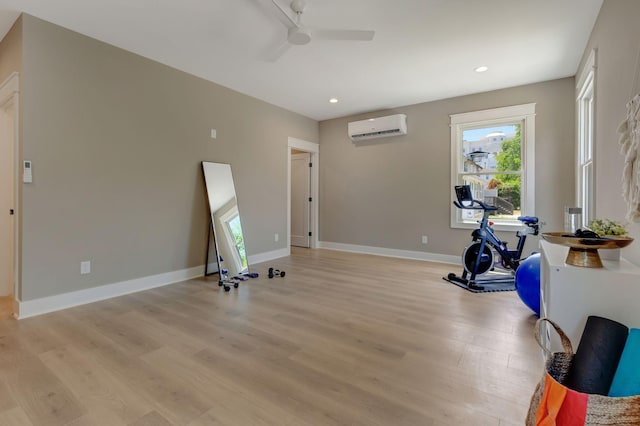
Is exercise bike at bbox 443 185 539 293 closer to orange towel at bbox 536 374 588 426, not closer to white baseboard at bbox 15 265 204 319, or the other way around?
orange towel at bbox 536 374 588 426

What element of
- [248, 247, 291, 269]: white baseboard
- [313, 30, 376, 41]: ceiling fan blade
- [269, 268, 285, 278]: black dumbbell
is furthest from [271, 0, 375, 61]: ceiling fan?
[248, 247, 291, 269]: white baseboard

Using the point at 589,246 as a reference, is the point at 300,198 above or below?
above

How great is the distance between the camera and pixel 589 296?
1395 mm

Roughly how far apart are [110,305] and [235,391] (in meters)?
2.11

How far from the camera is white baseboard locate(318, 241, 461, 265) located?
503 centimetres

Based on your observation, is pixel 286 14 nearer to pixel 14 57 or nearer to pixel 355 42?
pixel 355 42

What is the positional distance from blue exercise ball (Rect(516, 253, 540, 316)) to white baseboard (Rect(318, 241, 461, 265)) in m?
2.13

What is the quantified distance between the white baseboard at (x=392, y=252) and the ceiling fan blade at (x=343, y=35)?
3669mm

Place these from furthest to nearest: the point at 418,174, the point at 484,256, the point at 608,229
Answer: the point at 418,174, the point at 484,256, the point at 608,229

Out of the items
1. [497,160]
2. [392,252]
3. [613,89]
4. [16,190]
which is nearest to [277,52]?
[16,190]

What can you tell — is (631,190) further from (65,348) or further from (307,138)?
(307,138)

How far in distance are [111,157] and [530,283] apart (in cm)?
437

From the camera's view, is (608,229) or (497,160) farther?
(497,160)

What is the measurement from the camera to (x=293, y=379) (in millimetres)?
1786
